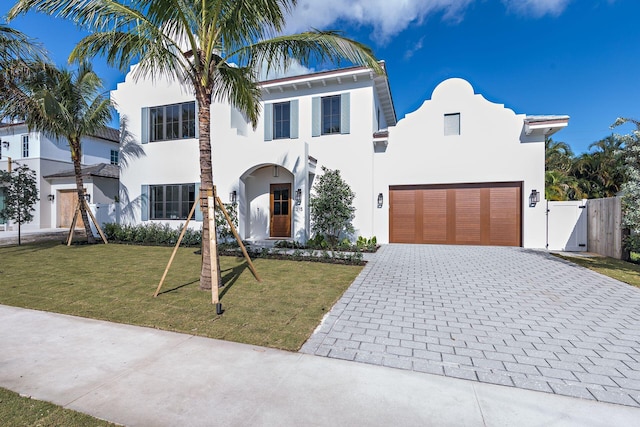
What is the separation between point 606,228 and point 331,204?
9362mm

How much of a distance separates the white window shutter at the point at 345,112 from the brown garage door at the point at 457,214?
3.28 m

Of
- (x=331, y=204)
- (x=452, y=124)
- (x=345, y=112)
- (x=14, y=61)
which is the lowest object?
(x=331, y=204)

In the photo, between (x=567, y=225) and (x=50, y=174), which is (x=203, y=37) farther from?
(x=50, y=174)

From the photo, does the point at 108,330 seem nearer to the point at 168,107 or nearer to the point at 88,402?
the point at 88,402

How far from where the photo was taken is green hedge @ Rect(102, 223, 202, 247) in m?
12.7

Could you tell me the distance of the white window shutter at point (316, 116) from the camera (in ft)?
41.8

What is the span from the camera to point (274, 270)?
7.92m

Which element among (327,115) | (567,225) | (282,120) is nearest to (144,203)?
(282,120)

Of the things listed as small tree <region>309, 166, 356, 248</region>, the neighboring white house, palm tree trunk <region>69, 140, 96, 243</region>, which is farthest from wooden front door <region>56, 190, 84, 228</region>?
small tree <region>309, 166, 356, 248</region>

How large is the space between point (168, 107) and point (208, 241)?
438 inches

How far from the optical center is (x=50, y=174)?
63.5 ft

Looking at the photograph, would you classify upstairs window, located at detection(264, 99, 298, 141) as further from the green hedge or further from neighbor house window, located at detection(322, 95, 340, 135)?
the green hedge

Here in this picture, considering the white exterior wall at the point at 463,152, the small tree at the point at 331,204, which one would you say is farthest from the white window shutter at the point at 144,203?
the white exterior wall at the point at 463,152

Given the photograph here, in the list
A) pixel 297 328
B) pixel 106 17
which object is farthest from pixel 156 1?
pixel 297 328
